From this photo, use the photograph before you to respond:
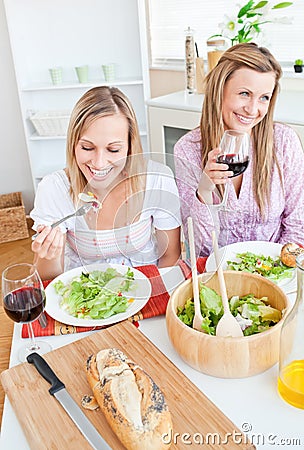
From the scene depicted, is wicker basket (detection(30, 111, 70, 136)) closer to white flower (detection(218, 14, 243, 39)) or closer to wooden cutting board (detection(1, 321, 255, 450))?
white flower (detection(218, 14, 243, 39))

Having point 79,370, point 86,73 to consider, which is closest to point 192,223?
point 79,370

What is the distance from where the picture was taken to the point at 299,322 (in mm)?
839

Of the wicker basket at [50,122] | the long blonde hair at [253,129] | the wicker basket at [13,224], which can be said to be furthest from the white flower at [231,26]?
the wicker basket at [13,224]

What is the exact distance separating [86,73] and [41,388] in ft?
8.02

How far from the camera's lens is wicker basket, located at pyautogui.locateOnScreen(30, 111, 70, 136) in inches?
118

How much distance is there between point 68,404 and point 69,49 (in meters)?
2.67

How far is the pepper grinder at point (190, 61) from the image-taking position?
262 cm

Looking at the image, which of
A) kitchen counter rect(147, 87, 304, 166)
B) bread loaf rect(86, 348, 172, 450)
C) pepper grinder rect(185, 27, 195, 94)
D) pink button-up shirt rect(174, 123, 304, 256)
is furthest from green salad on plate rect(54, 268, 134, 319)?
pepper grinder rect(185, 27, 195, 94)

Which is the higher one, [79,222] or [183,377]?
[79,222]

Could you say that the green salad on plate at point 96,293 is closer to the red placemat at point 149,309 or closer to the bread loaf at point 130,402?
the red placemat at point 149,309

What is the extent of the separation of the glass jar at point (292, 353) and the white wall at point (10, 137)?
9.45 ft

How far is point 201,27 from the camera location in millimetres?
2906

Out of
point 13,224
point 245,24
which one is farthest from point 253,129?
point 13,224

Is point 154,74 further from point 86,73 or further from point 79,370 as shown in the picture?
point 79,370
